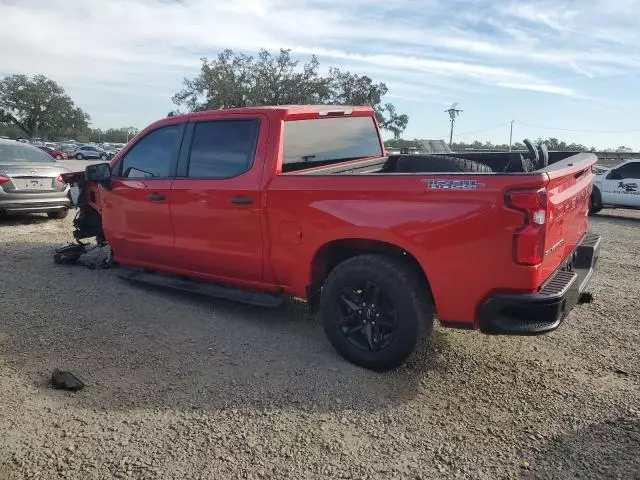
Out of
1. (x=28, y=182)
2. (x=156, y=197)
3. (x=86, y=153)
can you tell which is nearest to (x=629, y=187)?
(x=156, y=197)

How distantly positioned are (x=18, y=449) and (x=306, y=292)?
2.12 m

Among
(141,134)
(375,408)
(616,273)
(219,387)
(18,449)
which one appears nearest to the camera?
(18,449)

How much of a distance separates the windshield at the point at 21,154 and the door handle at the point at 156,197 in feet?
19.1

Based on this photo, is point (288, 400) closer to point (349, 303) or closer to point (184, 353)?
point (349, 303)

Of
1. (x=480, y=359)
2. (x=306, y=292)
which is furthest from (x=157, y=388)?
(x=480, y=359)

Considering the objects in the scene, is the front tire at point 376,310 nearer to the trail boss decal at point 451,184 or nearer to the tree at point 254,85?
the trail boss decal at point 451,184

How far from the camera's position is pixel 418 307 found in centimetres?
352

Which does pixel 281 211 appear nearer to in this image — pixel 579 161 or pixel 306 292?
pixel 306 292

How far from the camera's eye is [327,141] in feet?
15.9

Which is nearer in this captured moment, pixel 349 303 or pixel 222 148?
pixel 349 303

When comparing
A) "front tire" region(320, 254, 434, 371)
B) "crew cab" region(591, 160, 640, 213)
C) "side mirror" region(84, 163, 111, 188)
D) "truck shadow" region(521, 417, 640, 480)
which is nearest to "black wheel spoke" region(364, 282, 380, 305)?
"front tire" region(320, 254, 434, 371)

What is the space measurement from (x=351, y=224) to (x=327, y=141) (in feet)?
4.57

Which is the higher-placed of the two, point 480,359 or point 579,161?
point 579,161

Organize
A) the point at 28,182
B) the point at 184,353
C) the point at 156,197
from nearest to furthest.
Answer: the point at 184,353, the point at 156,197, the point at 28,182
